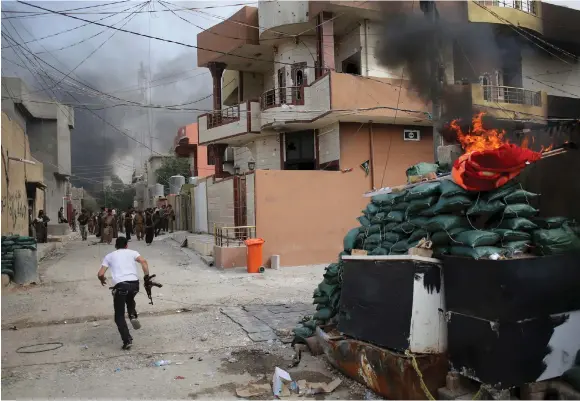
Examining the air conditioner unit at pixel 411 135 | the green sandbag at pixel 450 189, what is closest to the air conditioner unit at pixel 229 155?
the air conditioner unit at pixel 411 135

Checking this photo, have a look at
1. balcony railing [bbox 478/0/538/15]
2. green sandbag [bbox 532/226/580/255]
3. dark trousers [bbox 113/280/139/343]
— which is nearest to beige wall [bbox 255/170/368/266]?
dark trousers [bbox 113/280/139/343]

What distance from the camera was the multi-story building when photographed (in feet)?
45.0

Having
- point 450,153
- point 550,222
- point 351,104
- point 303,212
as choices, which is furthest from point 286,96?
point 550,222

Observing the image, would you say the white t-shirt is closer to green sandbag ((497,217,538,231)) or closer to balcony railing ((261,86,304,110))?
green sandbag ((497,217,538,231))

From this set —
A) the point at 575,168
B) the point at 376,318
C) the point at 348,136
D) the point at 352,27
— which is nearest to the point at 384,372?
the point at 376,318

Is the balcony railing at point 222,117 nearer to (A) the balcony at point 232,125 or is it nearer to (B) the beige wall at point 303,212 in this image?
(A) the balcony at point 232,125

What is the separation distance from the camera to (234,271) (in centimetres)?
1190

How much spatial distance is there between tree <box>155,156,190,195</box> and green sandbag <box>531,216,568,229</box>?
137 ft

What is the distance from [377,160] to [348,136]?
4.46 ft

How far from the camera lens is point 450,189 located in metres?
3.85

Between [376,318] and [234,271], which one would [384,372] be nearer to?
[376,318]

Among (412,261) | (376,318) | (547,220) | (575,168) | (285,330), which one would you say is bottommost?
(285,330)

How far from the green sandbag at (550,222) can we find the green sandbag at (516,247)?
0.29 meters

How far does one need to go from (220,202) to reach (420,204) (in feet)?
46.7
